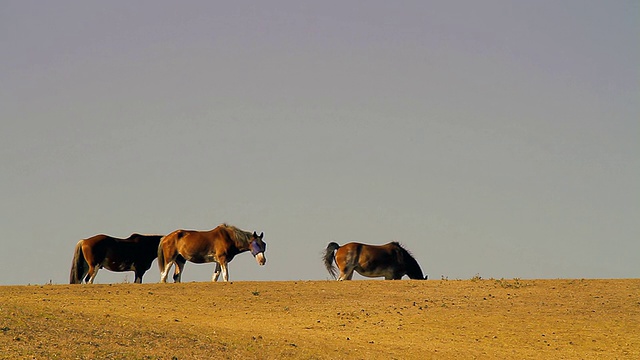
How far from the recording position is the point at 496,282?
113ft

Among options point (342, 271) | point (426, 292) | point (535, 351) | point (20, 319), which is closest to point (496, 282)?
point (426, 292)

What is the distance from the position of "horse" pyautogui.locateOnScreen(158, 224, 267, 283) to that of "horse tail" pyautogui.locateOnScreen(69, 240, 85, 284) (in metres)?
2.69

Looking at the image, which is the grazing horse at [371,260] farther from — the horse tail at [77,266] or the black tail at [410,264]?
the horse tail at [77,266]

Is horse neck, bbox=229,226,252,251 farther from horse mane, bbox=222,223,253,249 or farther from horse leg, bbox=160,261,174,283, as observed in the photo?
horse leg, bbox=160,261,174,283

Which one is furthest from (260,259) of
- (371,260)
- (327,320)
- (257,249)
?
(327,320)

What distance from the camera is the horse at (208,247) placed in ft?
118

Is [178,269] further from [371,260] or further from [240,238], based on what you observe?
[371,260]

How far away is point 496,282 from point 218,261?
9483 millimetres

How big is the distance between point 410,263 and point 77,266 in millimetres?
12411

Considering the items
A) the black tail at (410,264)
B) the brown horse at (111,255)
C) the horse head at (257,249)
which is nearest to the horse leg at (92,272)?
the brown horse at (111,255)

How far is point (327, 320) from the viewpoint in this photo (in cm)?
2795

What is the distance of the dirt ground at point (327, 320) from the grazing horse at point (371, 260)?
13.8ft

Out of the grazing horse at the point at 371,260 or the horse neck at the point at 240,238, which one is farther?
the grazing horse at the point at 371,260

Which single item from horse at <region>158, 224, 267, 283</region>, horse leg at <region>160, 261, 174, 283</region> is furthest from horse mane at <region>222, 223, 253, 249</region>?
horse leg at <region>160, 261, 174, 283</region>
